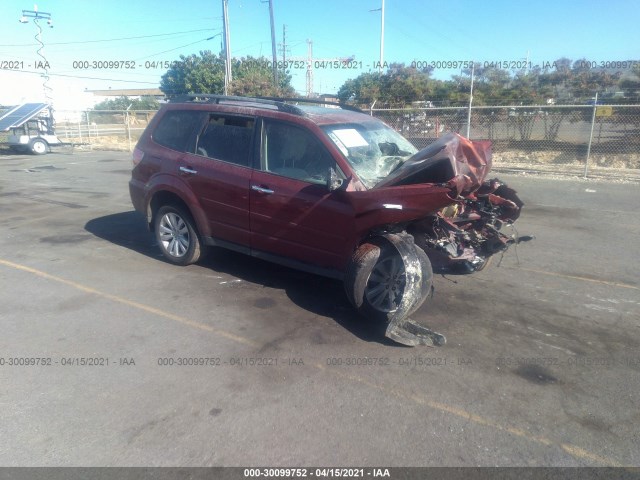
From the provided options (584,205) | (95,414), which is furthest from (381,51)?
(95,414)

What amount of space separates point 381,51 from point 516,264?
25778 mm

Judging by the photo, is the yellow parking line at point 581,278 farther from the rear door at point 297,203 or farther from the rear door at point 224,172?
the rear door at point 224,172

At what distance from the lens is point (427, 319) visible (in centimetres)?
458

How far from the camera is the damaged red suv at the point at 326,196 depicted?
425 cm

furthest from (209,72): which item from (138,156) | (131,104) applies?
(138,156)

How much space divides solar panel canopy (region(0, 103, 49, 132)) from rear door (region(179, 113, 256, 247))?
58.3ft

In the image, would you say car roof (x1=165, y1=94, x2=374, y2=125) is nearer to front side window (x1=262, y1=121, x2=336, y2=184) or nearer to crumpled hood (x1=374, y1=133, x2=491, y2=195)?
front side window (x1=262, y1=121, x2=336, y2=184)

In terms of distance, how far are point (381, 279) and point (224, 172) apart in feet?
6.93

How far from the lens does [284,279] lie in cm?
563

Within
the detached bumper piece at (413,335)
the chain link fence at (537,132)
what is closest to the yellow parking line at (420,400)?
the detached bumper piece at (413,335)

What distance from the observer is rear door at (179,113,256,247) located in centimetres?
521

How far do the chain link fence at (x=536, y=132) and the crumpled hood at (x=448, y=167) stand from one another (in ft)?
41.1

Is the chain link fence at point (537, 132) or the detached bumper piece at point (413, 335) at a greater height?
the chain link fence at point (537, 132)

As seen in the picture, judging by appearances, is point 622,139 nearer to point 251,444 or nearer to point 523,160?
point 523,160
